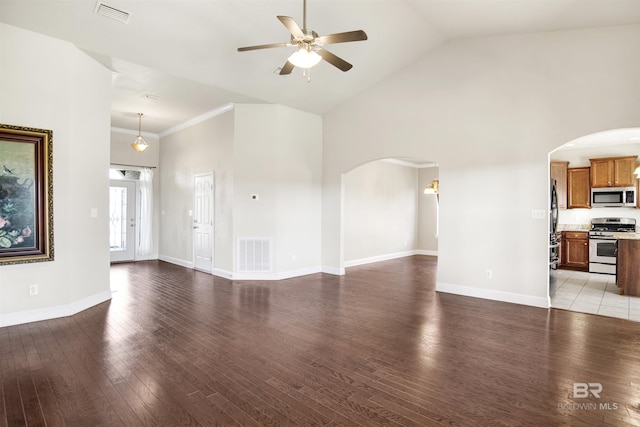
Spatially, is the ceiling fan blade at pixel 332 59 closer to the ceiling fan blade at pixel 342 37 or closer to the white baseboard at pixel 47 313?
the ceiling fan blade at pixel 342 37

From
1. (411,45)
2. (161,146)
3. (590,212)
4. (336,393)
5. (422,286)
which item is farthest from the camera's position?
(161,146)

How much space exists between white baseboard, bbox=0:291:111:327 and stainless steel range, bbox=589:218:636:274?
9.55m

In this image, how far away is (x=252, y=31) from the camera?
4.60 meters

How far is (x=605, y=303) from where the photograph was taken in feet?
16.5

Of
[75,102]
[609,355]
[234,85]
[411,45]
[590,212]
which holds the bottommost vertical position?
[609,355]

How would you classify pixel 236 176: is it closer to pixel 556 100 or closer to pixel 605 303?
pixel 556 100

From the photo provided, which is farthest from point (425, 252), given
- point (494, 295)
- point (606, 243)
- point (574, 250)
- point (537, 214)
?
point (537, 214)

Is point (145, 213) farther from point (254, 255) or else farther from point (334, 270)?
point (334, 270)

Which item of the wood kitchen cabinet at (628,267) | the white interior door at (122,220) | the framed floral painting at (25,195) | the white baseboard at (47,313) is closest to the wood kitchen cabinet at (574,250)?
the wood kitchen cabinet at (628,267)

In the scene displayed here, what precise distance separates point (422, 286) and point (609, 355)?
10.1 feet

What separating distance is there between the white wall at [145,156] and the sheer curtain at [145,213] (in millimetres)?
127

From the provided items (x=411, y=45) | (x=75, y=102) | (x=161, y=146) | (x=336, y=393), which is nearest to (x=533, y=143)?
(x=411, y=45)

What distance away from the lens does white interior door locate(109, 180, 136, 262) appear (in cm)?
860

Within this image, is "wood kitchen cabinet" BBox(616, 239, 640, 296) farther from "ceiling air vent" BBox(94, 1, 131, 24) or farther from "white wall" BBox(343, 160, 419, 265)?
"ceiling air vent" BBox(94, 1, 131, 24)
